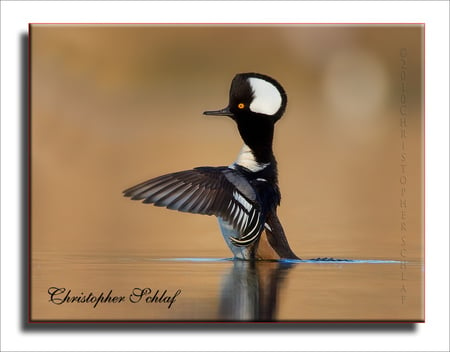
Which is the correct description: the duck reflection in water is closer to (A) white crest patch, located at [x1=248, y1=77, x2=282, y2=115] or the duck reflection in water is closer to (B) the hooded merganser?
(B) the hooded merganser

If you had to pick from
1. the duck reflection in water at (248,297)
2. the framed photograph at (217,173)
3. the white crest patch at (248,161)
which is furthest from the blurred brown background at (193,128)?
the duck reflection in water at (248,297)

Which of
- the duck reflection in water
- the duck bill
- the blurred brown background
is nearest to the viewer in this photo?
the duck reflection in water

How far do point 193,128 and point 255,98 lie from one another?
37cm

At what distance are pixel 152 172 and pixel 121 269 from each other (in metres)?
0.53

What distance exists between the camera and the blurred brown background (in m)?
6.73

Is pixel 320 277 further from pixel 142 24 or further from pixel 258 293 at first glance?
pixel 142 24

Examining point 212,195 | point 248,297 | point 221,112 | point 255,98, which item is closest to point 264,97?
point 255,98

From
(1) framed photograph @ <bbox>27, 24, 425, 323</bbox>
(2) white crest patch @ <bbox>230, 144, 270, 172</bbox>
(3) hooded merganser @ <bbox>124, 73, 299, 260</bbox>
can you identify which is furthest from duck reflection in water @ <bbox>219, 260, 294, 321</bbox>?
(2) white crest patch @ <bbox>230, 144, 270, 172</bbox>

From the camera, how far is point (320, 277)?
6695 millimetres

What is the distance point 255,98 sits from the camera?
271 inches

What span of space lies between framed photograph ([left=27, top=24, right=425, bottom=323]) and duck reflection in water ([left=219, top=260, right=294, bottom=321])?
0.02m

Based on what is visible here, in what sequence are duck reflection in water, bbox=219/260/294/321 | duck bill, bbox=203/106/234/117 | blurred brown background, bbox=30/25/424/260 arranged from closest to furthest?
duck reflection in water, bbox=219/260/294/321, blurred brown background, bbox=30/25/424/260, duck bill, bbox=203/106/234/117

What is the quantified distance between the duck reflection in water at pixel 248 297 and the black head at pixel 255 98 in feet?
2.84

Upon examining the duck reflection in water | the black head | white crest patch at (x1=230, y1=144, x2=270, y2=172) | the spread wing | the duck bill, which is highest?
the black head
